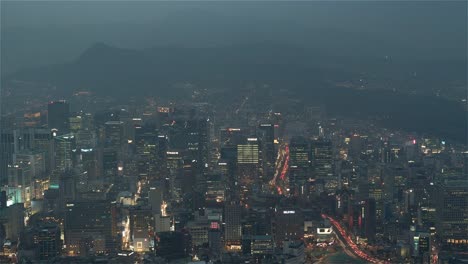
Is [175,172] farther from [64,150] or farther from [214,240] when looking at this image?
[214,240]

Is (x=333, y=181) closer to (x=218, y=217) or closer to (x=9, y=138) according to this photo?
(x=218, y=217)

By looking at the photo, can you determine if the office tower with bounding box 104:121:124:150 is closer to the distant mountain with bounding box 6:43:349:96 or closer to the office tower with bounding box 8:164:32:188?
the distant mountain with bounding box 6:43:349:96

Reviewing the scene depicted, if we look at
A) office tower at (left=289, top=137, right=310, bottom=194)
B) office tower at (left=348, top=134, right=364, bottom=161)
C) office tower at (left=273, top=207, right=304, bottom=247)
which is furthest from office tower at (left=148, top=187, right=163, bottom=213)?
office tower at (left=348, top=134, right=364, bottom=161)

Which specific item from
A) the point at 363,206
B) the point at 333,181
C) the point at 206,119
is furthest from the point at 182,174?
the point at 363,206

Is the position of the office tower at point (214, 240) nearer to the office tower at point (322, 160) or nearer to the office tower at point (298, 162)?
the office tower at point (298, 162)

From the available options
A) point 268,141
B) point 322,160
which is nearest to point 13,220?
point 268,141

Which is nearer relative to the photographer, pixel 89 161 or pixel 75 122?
pixel 89 161

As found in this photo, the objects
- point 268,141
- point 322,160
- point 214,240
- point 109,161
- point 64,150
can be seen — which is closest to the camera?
point 214,240
